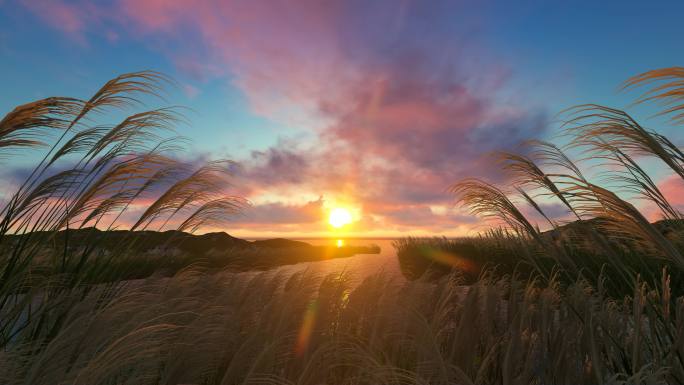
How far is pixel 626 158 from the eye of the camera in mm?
2170

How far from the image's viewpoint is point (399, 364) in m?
2.67

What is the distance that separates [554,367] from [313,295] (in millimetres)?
1751

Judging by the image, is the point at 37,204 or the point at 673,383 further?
the point at 37,204

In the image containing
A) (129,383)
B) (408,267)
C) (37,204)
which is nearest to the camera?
(129,383)

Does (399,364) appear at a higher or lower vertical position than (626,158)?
lower

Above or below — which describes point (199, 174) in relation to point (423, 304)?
above

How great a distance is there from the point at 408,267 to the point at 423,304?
1269 cm

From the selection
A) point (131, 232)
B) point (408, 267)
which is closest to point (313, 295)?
point (131, 232)

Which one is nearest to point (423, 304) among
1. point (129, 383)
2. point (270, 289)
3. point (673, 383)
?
point (270, 289)

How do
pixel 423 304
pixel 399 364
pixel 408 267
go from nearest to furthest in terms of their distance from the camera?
pixel 399 364
pixel 423 304
pixel 408 267

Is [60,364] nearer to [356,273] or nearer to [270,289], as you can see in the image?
[270,289]

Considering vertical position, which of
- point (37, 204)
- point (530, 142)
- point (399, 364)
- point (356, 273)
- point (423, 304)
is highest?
point (530, 142)

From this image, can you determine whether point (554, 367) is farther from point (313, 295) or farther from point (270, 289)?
point (270, 289)

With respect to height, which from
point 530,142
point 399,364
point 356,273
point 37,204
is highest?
point 530,142
